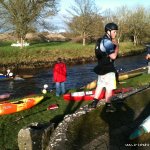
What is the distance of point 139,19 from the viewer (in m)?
73.0

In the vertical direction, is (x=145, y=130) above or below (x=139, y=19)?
below

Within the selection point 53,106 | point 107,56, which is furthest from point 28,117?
point 107,56

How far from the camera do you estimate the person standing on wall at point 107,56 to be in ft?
28.4

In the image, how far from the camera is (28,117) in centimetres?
1094

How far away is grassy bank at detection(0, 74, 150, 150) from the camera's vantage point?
9688 mm

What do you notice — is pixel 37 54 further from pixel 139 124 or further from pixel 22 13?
pixel 139 124

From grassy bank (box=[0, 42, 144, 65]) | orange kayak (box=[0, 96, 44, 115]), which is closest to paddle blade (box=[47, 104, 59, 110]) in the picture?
orange kayak (box=[0, 96, 44, 115])

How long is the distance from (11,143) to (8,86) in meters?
16.0

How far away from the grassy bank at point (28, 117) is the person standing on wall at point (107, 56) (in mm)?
1940

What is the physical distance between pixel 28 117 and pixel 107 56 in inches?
146

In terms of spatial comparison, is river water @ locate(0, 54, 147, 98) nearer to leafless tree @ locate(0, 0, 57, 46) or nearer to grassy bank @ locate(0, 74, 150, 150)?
grassy bank @ locate(0, 74, 150, 150)

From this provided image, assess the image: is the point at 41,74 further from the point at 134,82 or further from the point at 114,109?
the point at 114,109

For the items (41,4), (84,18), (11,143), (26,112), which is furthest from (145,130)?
(84,18)

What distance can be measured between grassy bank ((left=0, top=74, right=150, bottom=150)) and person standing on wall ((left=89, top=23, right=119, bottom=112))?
1.94 metres
